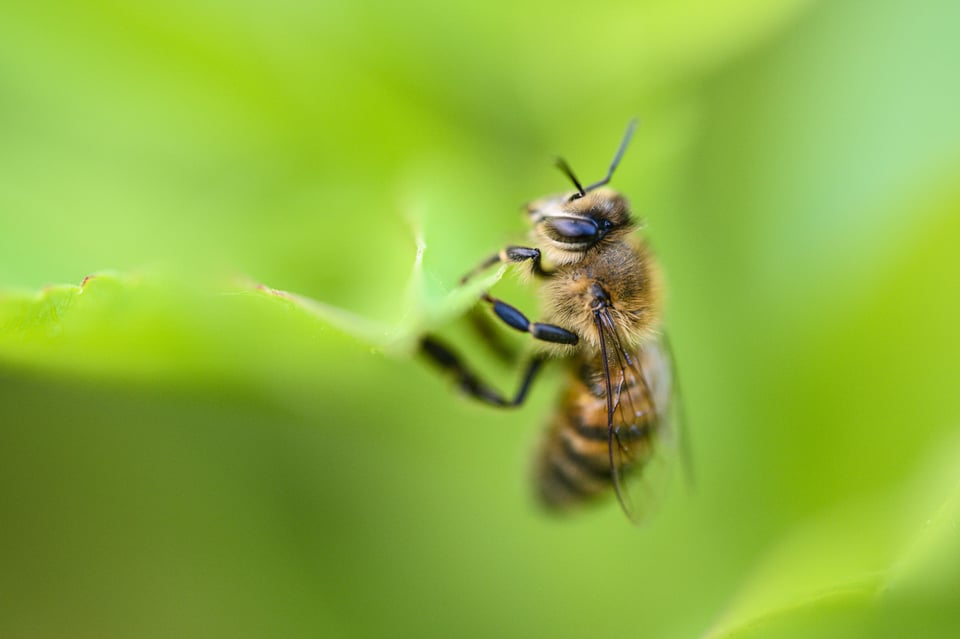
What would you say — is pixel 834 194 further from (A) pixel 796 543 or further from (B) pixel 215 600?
(B) pixel 215 600

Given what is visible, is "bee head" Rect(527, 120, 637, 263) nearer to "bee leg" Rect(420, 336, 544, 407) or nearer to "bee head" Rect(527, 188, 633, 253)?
"bee head" Rect(527, 188, 633, 253)

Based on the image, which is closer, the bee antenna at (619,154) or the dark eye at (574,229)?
the dark eye at (574,229)

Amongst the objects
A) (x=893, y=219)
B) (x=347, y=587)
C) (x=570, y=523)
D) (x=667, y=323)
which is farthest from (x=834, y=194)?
(x=347, y=587)

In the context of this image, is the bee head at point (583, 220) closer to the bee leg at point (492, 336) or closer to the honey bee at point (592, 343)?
the honey bee at point (592, 343)

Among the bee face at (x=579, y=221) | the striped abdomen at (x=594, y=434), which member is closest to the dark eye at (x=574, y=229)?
the bee face at (x=579, y=221)

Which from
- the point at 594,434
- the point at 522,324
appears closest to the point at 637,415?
the point at 594,434

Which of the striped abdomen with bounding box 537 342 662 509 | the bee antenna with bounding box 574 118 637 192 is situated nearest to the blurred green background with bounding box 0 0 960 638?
the bee antenna with bounding box 574 118 637 192

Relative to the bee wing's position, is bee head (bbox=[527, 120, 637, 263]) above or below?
above

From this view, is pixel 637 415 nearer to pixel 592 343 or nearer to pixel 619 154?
pixel 592 343
